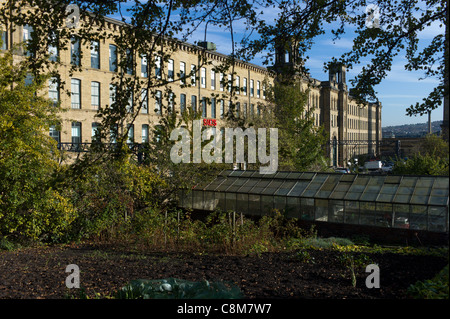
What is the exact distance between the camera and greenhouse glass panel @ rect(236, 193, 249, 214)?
1917 centimetres

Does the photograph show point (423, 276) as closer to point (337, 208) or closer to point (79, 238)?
point (337, 208)

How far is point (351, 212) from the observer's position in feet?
53.7

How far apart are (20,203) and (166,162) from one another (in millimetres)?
8276

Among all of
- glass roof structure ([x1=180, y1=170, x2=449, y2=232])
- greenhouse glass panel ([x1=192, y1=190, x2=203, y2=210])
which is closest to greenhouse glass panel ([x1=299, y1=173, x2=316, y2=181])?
glass roof structure ([x1=180, y1=170, x2=449, y2=232])

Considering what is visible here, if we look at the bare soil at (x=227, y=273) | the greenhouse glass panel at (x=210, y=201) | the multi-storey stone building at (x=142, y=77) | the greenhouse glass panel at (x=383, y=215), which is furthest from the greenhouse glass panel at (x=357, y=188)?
the greenhouse glass panel at (x=210, y=201)

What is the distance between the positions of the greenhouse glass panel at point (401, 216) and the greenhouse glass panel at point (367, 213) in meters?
0.81

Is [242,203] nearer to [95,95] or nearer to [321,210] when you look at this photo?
[321,210]

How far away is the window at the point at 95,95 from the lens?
115 feet

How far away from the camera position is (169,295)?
6.93 m

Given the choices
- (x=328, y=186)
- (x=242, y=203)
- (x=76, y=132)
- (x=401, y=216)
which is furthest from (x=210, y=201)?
(x=76, y=132)

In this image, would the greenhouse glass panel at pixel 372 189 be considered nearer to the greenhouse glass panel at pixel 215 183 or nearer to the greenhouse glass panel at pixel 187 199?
the greenhouse glass panel at pixel 215 183

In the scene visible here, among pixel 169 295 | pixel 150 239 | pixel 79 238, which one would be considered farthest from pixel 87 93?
pixel 169 295

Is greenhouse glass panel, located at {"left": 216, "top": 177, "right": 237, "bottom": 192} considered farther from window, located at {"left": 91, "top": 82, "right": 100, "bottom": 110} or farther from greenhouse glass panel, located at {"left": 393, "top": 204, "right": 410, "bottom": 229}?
window, located at {"left": 91, "top": 82, "right": 100, "bottom": 110}

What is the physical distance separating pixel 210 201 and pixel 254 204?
2.51 m
